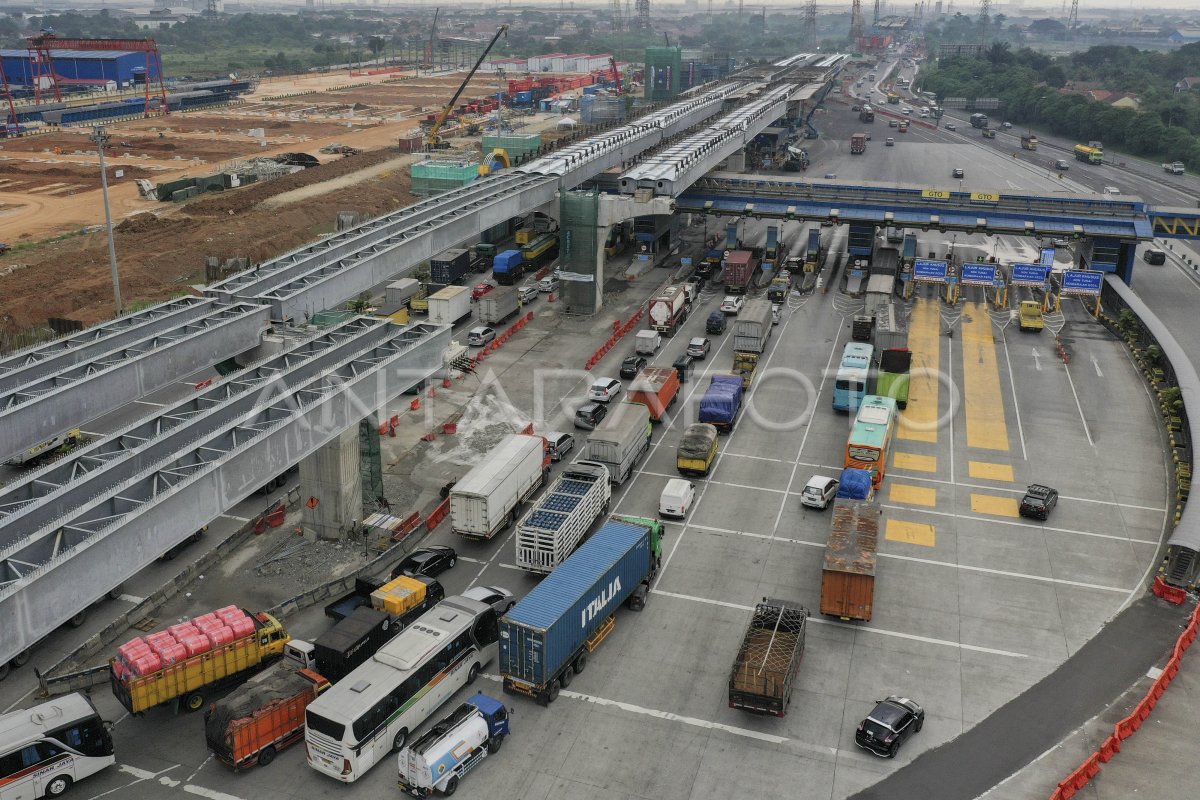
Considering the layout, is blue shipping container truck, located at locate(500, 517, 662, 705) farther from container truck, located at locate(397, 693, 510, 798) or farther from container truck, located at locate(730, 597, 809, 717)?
container truck, located at locate(730, 597, 809, 717)

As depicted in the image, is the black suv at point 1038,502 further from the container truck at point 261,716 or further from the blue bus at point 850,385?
the container truck at point 261,716

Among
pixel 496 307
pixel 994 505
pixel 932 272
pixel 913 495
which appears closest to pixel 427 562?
pixel 913 495

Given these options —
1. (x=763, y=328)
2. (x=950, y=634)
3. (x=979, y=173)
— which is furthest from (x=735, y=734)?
(x=979, y=173)

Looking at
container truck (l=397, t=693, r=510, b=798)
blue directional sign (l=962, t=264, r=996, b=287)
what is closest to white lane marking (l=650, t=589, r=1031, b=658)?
container truck (l=397, t=693, r=510, b=798)

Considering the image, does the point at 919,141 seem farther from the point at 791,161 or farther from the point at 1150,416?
the point at 1150,416

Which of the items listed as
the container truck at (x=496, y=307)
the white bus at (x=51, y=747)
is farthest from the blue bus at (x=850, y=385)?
the white bus at (x=51, y=747)
